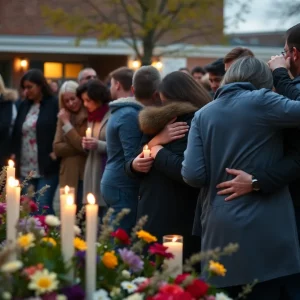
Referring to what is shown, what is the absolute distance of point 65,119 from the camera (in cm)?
935

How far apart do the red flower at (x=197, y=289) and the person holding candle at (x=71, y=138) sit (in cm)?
629

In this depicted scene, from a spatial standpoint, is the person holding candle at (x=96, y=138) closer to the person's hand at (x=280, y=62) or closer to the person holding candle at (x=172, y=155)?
the person holding candle at (x=172, y=155)

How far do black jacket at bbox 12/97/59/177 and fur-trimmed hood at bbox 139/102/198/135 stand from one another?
4264 mm

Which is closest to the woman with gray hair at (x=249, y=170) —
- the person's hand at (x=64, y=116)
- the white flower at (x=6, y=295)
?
the white flower at (x=6, y=295)

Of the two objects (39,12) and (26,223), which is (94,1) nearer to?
(39,12)

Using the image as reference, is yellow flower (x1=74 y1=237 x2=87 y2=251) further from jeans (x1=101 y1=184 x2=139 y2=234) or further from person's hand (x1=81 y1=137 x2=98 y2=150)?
person's hand (x1=81 y1=137 x2=98 y2=150)

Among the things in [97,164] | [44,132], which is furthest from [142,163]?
[44,132]

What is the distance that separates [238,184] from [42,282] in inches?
82.8

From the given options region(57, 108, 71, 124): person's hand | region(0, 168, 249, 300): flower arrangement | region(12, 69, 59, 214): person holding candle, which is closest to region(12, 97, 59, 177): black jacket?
region(12, 69, 59, 214): person holding candle

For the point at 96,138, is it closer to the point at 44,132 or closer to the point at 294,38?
the point at 44,132

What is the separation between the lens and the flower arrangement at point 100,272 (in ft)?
8.84

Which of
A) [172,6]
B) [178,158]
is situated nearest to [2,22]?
[172,6]

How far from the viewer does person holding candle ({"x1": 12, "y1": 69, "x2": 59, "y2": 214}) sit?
32.1 feet

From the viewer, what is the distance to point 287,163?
472cm
